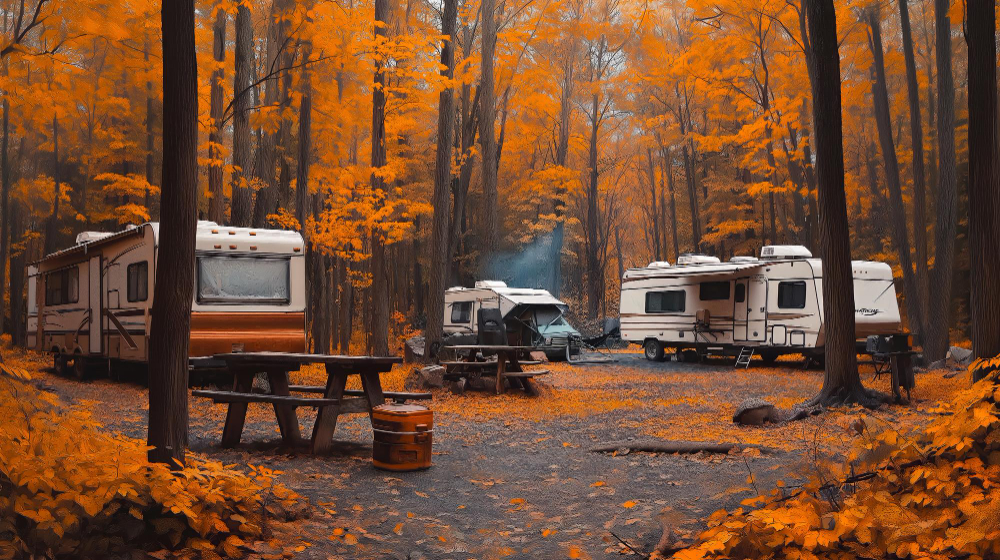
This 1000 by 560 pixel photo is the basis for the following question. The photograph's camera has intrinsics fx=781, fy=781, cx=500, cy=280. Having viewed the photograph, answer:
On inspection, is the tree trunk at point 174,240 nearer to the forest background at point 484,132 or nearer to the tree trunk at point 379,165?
the forest background at point 484,132

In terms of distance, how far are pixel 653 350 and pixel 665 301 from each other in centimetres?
162

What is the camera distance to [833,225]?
34.6 ft

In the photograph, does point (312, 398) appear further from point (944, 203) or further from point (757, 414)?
point (944, 203)

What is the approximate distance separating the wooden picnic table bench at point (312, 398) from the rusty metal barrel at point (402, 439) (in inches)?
16.2

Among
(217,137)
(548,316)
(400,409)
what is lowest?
(400,409)

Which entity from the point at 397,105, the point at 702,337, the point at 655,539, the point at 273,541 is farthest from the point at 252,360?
the point at 702,337

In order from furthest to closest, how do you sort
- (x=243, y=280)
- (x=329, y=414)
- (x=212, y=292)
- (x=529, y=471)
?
(x=243, y=280) < (x=212, y=292) < (x=329, y=414) < (x=529, y=471)

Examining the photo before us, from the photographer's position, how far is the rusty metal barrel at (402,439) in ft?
22.8

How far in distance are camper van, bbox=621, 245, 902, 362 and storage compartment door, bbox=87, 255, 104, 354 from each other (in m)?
14.4

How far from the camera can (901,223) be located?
18562mm

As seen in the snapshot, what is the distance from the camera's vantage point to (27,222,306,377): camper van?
12.7 meters

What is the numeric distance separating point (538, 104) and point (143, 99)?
1288 centimetres

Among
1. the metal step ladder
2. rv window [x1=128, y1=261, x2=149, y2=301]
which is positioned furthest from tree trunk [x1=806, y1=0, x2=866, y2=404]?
rv window [x1=128, y1=261, x2=149, y2=301]

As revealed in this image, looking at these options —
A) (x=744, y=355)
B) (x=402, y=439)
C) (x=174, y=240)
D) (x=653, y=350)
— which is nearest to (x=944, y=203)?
(x=744, y=355)
